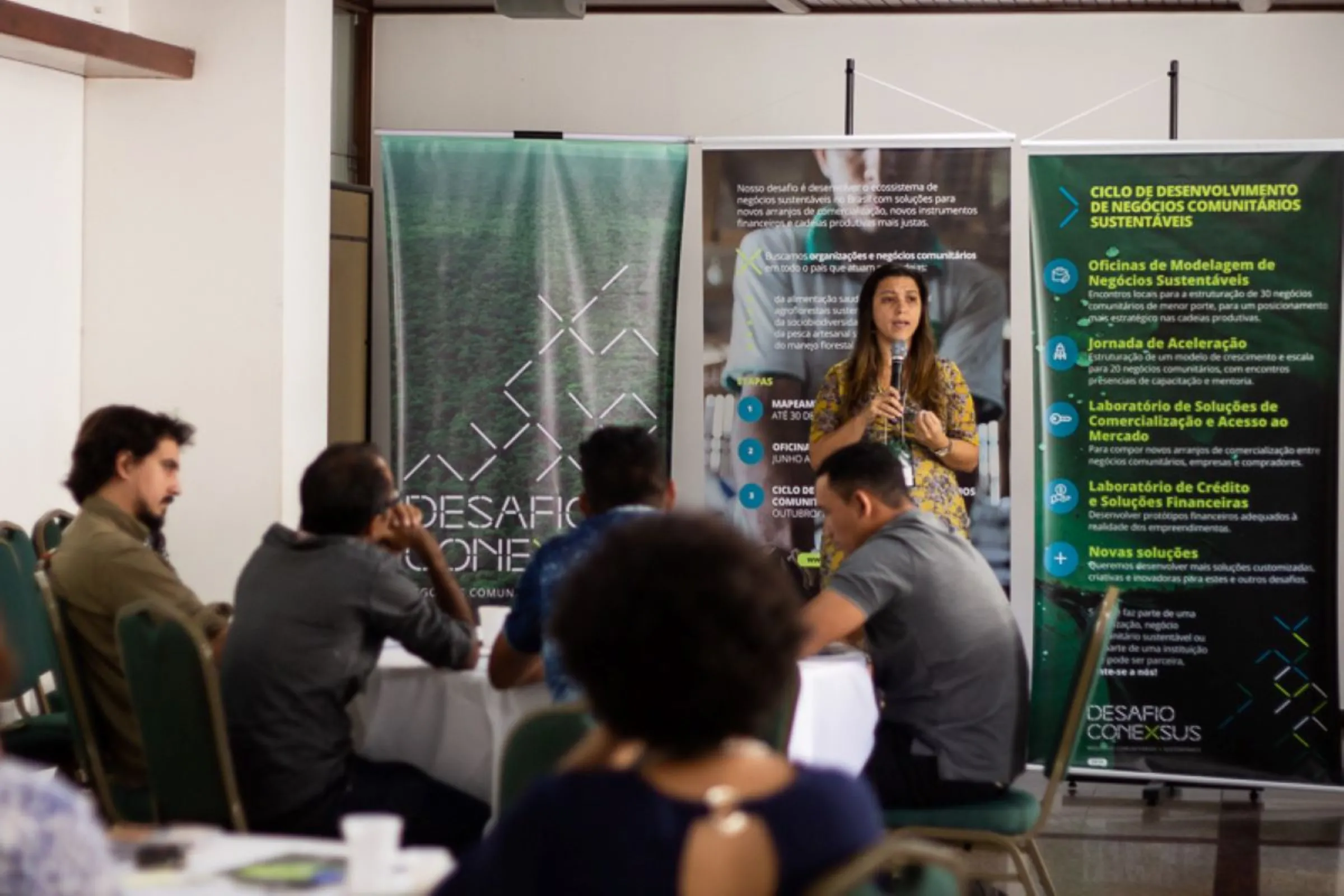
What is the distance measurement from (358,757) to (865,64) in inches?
173

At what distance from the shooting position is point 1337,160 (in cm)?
583

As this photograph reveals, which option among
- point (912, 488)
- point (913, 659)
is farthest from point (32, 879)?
point (912, 488)

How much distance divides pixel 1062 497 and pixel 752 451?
3.67ft

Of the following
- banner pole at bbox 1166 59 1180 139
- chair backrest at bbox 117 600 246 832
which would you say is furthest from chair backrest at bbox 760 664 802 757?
banner pole at bbox 1166 59 1180 139

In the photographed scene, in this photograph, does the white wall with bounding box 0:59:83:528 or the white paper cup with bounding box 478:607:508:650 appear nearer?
the white paper cup with bounding box 478:607:508:650

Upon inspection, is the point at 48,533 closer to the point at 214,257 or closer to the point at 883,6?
the point at 214,257

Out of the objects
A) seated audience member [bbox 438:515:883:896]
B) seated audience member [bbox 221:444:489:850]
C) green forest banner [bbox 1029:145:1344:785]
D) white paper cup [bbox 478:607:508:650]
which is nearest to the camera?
seated audience member [bbox 438:515:883:896]

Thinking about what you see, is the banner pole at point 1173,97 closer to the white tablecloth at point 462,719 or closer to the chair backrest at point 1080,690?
the chair backrest at point 1080,690

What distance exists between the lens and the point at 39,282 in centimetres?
588

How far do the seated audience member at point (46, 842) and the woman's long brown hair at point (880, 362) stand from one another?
13.0 ft

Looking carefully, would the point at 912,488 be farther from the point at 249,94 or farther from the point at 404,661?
the point at 249,94

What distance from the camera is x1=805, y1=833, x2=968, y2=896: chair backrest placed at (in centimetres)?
159

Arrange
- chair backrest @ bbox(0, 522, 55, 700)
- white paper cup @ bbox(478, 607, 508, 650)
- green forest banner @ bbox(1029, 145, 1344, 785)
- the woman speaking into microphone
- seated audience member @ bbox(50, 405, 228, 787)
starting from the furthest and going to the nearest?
green forest banner @ bbox(1029, 145, 1344, 785)
the woman speaking into microphone
chair backrest @ bbox(0, 522, 55, 700)
white paper cup @ bbox(478, 607, 508, 650)
seated audience member @ bbox(50, 405, 228, 787)

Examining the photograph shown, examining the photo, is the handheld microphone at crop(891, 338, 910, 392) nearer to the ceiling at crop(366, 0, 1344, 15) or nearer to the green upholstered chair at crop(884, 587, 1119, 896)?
the ceiling at crop(366, 0, 1344, 15)
